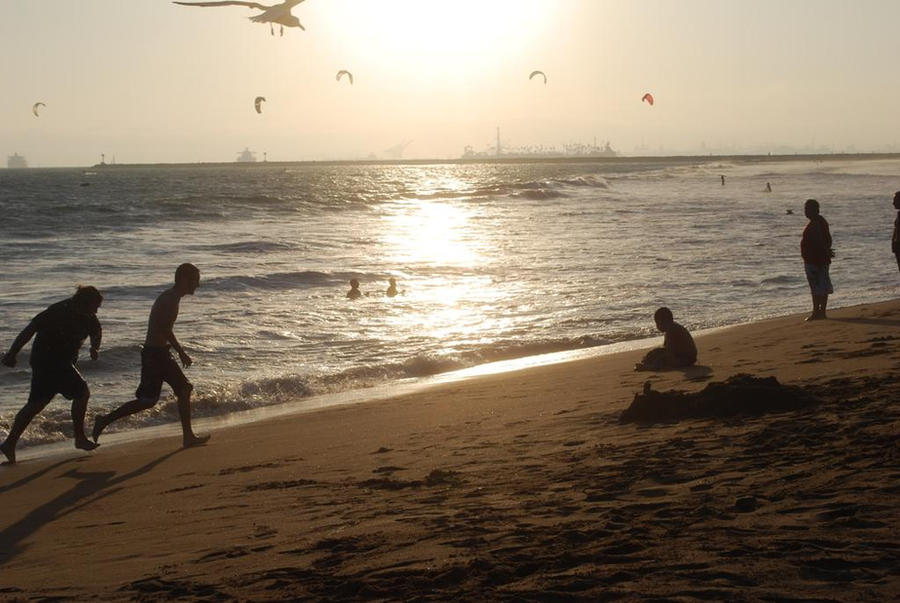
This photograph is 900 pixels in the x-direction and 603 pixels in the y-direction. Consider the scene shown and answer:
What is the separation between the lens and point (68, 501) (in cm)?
663

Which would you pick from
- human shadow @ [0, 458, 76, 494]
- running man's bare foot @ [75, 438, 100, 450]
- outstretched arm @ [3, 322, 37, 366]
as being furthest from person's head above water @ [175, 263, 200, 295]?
human shadow @ [0, 458, 76, 494]

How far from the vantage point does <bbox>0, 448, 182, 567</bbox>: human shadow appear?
18.5ft

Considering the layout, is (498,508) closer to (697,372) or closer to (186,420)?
(186,420)

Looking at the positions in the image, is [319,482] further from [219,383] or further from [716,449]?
[219,383]

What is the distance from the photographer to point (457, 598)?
3.71m

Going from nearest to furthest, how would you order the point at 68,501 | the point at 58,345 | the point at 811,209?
the point at 68,501, the point at 58,345, the point at 811,209

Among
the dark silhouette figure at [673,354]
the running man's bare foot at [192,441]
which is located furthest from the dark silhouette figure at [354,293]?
the running man's bare foot at [192,441]

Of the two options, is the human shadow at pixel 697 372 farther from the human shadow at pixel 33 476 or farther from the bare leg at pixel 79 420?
the human shadow at pixel 33 476

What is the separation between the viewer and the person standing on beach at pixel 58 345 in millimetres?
7961

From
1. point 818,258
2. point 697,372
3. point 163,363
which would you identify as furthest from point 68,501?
point 818,258

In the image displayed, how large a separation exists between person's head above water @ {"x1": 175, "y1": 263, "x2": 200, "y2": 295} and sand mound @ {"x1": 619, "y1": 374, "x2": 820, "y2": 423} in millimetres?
3446

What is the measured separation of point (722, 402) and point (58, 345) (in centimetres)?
486

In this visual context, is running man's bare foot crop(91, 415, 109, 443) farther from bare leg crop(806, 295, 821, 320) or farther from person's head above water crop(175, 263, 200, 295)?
bare leg crop(806, 295, 821, 320)

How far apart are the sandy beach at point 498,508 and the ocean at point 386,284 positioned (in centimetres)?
305
